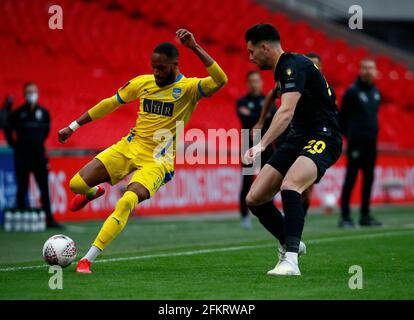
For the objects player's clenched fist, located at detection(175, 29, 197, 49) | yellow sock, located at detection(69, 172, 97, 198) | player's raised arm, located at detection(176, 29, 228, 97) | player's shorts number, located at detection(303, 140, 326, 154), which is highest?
player's clenched fist, located at detection(175, 29, 197, 49)

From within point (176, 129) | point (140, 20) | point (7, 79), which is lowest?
point (176, 129)

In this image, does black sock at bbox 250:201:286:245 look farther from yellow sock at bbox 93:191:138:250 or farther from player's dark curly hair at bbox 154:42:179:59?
player's dark curly hair at bbox 154:42:179:59

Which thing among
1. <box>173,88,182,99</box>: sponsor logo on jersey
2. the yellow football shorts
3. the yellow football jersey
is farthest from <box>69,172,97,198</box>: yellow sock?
<box>173,88,182,99</box>: sponsor logo on jersey

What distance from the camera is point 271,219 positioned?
8500 millimetres

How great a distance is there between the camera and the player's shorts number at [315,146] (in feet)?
25.8

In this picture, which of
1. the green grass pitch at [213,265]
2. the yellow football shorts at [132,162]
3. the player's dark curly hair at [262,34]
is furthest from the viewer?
the yellow football shorts at [132,162]

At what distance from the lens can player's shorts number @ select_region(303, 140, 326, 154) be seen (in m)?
7.85

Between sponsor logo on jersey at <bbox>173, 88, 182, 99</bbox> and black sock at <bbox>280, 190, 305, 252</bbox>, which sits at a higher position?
sponsor logo on jersey at <bbox>173, 88, 182, 99</bbox>

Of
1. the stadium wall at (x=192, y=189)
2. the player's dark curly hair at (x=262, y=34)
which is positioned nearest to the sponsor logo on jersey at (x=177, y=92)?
the player's dark curly hair at (x=262, y=34)

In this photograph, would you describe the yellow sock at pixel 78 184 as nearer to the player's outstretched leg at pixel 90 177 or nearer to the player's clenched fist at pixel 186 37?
the player's outstretched leg at pixel 90 177

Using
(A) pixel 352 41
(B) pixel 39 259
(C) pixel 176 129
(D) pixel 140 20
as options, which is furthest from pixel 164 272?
(A) pixel 352 41

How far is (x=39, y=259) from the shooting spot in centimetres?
970

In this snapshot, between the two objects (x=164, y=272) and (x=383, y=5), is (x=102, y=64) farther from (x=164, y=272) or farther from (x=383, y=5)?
(x=383, y=5)
